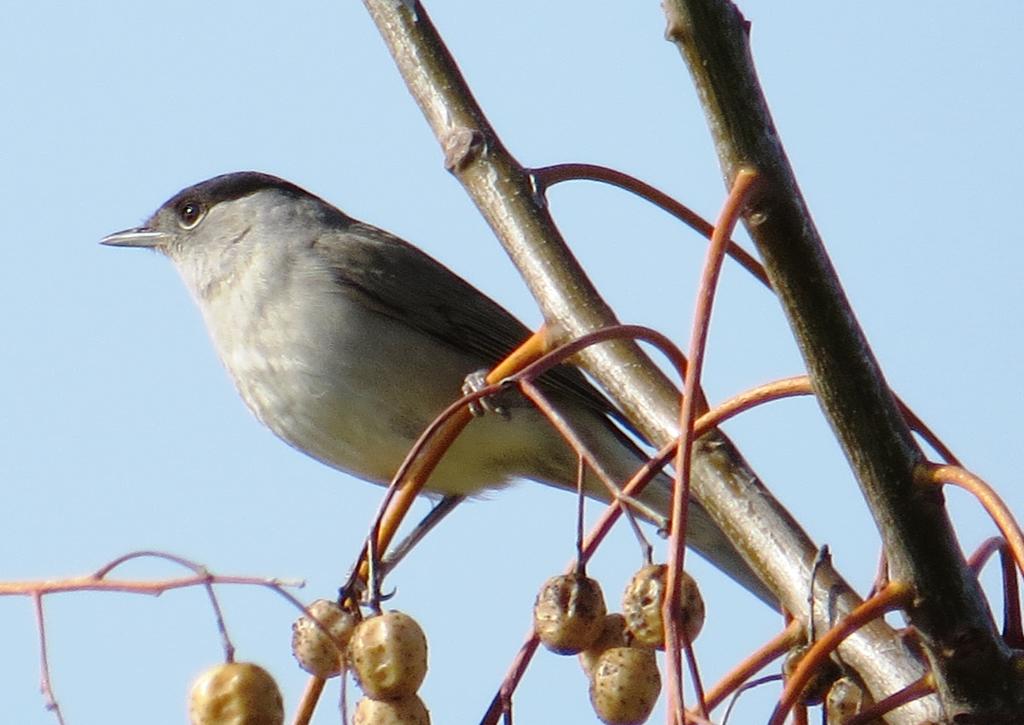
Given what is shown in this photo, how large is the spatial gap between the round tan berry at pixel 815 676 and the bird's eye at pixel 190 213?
16.3ft

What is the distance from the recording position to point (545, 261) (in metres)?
2.64

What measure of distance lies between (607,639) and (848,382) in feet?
1.75

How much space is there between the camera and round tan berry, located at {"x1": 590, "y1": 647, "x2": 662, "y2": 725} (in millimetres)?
1879

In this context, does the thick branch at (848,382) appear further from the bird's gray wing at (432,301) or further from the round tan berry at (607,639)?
the bird's gray wing at (432,301)

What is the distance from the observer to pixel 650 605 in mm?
1955

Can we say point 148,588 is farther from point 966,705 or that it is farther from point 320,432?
point 320,432

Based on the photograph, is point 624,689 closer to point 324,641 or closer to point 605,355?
point 324,641

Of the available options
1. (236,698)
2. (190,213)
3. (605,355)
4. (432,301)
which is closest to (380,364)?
(432,301)

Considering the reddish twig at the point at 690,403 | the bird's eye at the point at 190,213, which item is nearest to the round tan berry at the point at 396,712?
the reddish twig at the point at 690,403

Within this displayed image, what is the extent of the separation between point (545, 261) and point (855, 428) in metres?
1.00

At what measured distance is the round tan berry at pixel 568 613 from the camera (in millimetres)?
1923

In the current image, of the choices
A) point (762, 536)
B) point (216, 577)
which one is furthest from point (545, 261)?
point (216, 577)

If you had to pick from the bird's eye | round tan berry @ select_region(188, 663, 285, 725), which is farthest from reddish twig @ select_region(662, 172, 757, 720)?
the bird's eye

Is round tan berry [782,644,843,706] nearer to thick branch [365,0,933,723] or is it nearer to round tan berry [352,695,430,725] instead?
thick branch [365,0,933,723]
